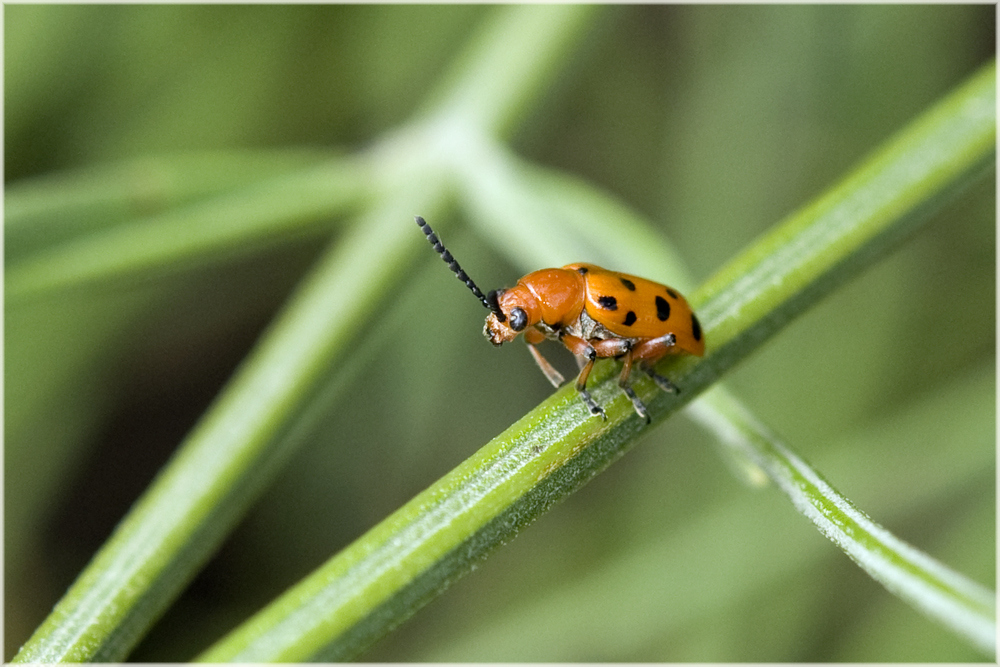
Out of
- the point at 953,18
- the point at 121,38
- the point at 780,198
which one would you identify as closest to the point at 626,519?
the point at 780,198

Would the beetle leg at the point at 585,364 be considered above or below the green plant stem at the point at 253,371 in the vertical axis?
below

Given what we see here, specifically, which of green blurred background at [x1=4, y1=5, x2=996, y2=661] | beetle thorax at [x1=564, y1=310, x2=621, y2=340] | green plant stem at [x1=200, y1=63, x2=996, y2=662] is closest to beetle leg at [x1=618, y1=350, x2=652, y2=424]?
green plant stem at [x1=200, y1=63, x2=996, y2=662]

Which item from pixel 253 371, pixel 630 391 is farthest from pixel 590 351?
pixel 253 371

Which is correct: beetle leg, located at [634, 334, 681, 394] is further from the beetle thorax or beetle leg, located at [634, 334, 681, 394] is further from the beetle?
the beetle thorax

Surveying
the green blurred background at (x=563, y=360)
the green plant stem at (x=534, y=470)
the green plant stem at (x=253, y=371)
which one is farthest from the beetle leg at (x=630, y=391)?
the green blurred background at (x=563, y=360)

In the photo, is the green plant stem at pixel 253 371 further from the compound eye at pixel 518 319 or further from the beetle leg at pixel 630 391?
the beetle leg at pixel 630 391

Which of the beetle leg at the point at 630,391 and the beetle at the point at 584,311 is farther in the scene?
the beetle at the point at 584,311

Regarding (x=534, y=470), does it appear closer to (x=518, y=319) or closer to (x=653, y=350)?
(x=653, y=350)
